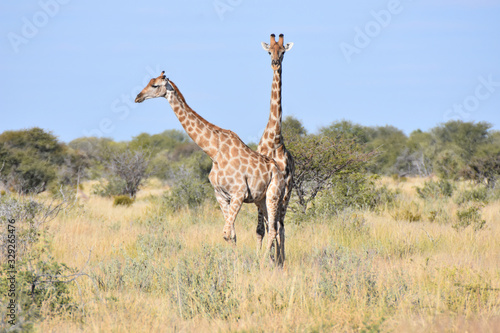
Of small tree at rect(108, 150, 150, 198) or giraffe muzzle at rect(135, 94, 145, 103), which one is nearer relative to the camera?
giraffe muzzle at rect(135, 94, 145, 103)

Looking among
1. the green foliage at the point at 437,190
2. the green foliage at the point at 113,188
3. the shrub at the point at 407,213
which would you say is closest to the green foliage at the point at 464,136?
the green foliage at the point at 437,190

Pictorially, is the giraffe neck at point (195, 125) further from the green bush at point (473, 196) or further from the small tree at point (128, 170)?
the small tree at point (128, 170)

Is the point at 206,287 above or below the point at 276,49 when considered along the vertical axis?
below

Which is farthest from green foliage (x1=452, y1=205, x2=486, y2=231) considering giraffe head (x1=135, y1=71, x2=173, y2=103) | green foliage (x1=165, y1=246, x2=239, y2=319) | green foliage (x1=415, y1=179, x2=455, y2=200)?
giraffe head (x1=135, y1=71, x2=173, y2=103)

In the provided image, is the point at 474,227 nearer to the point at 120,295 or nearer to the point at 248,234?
the point at 248,234

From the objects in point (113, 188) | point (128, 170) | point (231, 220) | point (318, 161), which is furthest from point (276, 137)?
point (113, 188)

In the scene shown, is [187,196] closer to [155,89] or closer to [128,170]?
[155,89]

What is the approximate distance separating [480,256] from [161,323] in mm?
5501

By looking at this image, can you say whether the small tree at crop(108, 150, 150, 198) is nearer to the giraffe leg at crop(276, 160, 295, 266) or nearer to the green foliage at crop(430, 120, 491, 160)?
the giraffe leg at crop(276, 160, 295, 266)

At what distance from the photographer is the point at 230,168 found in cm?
676

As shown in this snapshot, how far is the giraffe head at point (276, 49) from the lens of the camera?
25.1 ft

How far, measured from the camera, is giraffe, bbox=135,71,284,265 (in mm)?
6711

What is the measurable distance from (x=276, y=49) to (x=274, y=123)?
1.12m

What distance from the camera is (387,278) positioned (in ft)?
18.6
